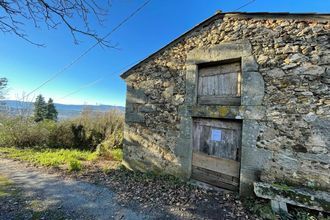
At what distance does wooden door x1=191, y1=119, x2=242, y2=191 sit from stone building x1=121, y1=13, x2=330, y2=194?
0.07ft

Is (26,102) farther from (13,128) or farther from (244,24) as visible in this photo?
(244,24)

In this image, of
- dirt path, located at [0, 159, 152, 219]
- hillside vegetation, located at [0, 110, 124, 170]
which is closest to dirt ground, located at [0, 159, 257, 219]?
dirt path, located at [0, 159, 152, 219]

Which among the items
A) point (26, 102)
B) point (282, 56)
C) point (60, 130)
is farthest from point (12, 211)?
point (26, 102)

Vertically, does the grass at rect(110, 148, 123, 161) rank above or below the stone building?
below

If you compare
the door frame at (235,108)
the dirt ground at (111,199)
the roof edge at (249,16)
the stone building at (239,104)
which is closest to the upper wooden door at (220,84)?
the stone building at (239,104)

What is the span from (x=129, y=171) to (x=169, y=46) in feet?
13.1

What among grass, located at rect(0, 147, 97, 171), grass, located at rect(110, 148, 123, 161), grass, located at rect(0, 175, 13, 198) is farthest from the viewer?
grass, located at rect(110, 148, 123, 161)

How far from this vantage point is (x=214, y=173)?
4.66 m

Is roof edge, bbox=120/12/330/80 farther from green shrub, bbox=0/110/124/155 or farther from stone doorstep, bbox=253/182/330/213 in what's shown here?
green shrub, bbox=0/110/124/155

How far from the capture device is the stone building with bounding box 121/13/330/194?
3.52 meters

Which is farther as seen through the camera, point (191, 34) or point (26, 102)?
point (26, 102)

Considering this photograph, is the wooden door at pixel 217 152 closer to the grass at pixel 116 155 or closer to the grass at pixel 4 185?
the grass at pixel 116 155

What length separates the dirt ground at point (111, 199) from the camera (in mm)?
3581

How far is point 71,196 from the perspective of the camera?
14.3 feet
